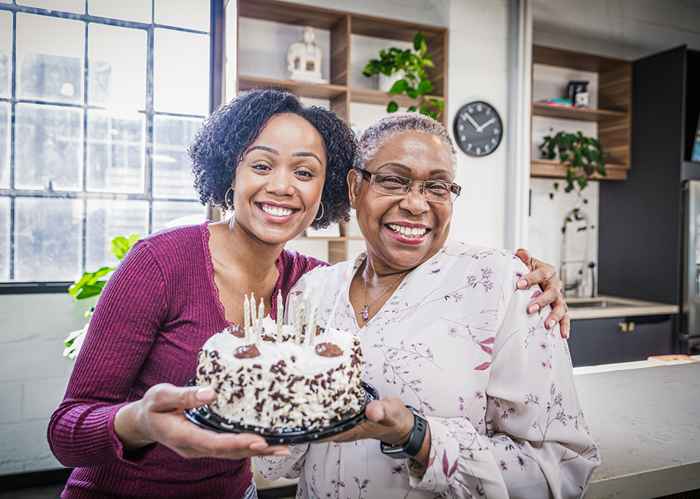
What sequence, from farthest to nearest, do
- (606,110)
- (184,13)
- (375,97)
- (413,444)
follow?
(606,110), (375,97), (184,13), (413,444)

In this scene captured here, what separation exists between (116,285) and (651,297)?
402 cm

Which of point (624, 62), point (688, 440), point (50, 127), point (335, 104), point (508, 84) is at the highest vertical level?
point (624, 62)

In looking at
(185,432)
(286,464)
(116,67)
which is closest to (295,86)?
(116,67)

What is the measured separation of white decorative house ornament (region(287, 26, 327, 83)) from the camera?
324 cm

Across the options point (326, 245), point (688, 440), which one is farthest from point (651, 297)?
point (688, 440)

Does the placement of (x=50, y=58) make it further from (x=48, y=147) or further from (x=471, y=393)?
(x=471, y=393)

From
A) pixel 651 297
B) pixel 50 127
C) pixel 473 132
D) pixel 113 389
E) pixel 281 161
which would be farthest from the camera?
pixel 651 297

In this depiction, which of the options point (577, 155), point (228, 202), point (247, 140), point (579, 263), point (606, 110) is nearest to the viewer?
point (247, 140)

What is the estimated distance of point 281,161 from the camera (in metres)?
1.25

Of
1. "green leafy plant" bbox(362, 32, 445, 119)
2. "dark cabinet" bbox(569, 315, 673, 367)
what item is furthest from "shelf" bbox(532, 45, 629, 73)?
"dark cabinet" bbox(569, 315, 673, 367)

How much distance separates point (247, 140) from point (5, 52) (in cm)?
246

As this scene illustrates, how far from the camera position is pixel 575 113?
4160 mm

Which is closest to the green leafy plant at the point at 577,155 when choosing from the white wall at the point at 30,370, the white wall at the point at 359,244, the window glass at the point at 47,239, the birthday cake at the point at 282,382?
the white wall at the point at 359,244

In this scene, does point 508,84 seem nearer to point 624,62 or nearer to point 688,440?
point 624,62
